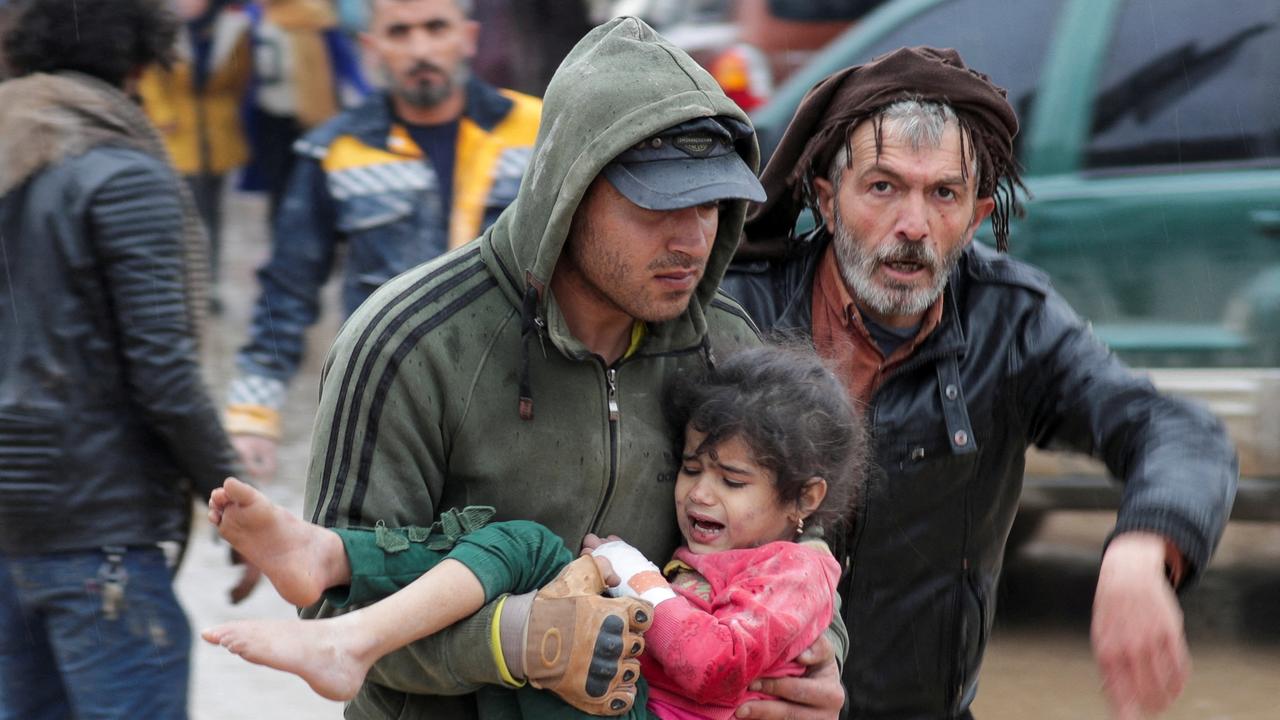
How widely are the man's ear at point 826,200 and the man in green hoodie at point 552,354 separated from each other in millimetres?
665

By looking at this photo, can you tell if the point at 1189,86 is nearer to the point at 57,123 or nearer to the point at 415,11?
the point at 415,11

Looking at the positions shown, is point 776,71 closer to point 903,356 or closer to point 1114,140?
point 1114,140

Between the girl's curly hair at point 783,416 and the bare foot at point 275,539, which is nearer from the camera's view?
the bare foot at point 275,539

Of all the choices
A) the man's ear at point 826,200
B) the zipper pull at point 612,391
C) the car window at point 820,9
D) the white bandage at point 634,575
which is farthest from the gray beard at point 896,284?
the car window at point 820,9

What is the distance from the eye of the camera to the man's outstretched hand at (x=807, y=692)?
247cm

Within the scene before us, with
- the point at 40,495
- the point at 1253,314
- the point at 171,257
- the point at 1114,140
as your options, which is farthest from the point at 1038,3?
the point at 40,495

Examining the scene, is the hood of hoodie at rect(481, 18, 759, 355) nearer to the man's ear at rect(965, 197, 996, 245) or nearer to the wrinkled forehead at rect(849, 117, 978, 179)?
the wrinkled forehead at rect(849, 117, 978, 179)

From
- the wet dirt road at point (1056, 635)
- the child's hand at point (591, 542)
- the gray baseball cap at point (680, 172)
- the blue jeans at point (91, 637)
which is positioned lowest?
the wet dirt road at point (1056, 635)

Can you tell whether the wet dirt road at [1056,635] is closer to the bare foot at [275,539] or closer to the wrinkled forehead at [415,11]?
the wrinkled forehead at [415,11]

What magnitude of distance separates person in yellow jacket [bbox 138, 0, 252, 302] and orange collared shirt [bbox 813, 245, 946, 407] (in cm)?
553

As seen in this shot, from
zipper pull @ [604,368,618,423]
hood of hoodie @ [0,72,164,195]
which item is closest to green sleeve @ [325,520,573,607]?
zipper pull @ [604,368,618,423]

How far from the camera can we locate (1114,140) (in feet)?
17.0

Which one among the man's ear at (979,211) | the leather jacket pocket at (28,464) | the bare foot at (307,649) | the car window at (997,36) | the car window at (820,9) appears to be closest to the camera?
the bare foot at (307,649)

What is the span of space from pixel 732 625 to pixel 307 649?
0.64m
